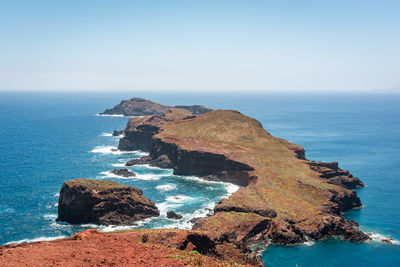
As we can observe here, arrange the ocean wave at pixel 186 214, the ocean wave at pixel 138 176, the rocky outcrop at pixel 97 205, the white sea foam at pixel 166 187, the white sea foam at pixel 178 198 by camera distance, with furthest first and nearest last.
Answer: the ocean wave at pixel 138 176, the white sea foam at pixel 166 187, the white sea foam at pixel 178 198, the rocky outcrop at pixel 97 205, the ocean wave at pixel 186 214

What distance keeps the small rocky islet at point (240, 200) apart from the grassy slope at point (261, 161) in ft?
0.77

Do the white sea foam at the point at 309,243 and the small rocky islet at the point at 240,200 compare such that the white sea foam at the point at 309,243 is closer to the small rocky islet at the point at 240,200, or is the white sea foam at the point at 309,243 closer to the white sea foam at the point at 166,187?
the small rocky islet at the point at 240,200

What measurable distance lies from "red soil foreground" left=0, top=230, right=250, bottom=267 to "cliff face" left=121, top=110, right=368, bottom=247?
16.7 m

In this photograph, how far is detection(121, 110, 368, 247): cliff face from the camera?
65.8m

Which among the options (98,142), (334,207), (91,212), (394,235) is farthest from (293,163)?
(98,142)

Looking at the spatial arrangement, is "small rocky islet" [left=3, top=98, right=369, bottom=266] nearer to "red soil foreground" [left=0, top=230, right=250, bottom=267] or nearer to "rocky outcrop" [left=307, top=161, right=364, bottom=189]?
"rocky outcrop" [left=307, top=161, right=364, bottom=189]

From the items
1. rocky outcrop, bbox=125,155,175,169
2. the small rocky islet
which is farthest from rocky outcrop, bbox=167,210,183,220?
rocky outcrop, bbox=125,155,175,169

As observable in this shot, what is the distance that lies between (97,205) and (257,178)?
142 ft

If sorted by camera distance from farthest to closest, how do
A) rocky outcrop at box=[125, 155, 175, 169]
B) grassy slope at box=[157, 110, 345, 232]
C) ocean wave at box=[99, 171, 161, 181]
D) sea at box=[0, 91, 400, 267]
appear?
rocky outcrop at box=[125, 155, 175, 169], ocean wave at box=[99, 171, 161, 181], grassy slope at box=[157, 110, 345, 232], sea at box=[0, 91, 400, 267]

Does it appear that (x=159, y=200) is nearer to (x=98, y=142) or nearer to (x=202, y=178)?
(x=202, y=178)

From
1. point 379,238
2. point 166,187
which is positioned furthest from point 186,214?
point 379,238

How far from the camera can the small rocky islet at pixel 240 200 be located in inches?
1886

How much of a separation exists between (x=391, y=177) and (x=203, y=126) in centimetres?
7128

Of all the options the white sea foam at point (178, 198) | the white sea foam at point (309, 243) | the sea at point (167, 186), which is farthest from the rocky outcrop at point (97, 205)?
the white sea foam at point (309, 243)
